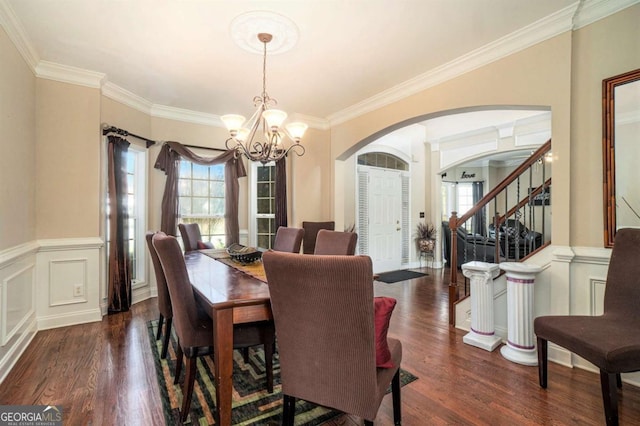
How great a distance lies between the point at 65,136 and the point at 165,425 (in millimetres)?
3105

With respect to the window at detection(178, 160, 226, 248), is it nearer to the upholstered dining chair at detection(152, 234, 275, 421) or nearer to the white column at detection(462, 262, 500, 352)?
the upholstered dining chair at detection(152, 234, 275, 421)

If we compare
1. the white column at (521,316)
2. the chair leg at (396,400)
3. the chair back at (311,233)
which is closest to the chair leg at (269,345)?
the chair leg at (396,400)

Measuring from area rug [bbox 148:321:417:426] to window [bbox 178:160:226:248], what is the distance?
240 cm

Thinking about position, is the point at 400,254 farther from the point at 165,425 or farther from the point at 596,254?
the point at 165,425

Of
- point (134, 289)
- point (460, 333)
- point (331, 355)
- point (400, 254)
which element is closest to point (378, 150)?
point (400, 254)

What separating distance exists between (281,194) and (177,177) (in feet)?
4.98

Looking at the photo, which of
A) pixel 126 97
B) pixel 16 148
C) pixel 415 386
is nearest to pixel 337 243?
pixel 415 386

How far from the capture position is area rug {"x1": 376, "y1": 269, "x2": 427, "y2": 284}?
17.3 ft

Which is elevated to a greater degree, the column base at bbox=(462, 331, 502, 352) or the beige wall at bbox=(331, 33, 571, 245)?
the beige wall at bbox=(331, 33, 571, 245)

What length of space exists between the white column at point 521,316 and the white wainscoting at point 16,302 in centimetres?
385

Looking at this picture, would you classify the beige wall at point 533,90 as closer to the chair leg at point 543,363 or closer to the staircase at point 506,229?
the staircase at point 506,229

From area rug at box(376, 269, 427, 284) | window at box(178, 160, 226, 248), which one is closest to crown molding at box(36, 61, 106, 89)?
window at box(178, 160, 226, 248)

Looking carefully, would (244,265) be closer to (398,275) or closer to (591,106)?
(591,106)

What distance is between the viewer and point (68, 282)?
10.4ft
